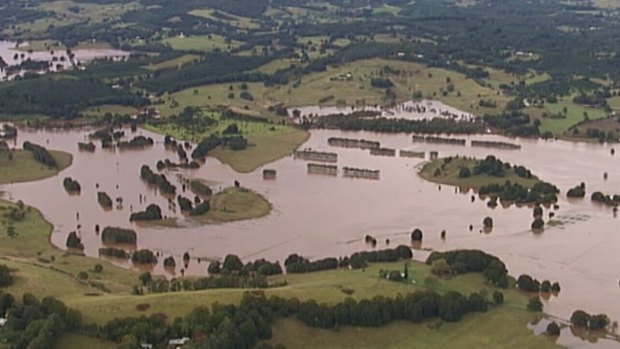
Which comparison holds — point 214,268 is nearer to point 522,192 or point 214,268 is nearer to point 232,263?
point 232,263

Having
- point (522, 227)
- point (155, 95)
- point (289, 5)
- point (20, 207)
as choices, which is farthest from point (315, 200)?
point (289, 5)

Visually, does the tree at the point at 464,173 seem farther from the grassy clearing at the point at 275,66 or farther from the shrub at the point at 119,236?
the grassy clearing at the point at 275,66

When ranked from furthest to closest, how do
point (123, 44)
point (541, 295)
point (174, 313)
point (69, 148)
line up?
point (123, 44) → point (69, 148) → point (541, 295) → point (174, 313)

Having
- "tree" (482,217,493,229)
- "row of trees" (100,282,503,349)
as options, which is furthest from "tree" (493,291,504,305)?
"tree" (482,217,493,229)

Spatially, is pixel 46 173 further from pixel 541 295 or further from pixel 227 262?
pixel 541 295

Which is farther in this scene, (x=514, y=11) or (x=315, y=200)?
(x=514, y=11)
